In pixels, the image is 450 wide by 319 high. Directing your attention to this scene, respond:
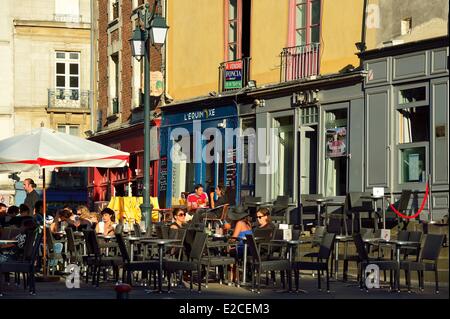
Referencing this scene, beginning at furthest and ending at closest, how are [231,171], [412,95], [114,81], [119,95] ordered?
[114,81]
[119,95]
[231,171]
[412,95]

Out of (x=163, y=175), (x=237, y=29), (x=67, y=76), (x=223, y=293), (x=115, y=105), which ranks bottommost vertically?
(x=223, y=293)

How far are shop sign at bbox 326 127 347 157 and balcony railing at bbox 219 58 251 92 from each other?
5.13 m

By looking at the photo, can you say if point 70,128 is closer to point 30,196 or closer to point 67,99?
point 67,99

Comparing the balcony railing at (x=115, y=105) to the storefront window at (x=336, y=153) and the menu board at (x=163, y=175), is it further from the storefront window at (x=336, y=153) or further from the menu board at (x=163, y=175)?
the storefront window at (x=336, y=153)

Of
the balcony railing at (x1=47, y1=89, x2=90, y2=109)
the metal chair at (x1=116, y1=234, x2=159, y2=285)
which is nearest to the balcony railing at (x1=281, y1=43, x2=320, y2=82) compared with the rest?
the metal chair at (x1=116, y1=234, x2=159, y2=285)

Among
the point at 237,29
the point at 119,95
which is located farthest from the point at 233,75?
the point at 119,95

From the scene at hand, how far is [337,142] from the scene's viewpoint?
97.2 feet

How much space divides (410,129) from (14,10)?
3342 cm

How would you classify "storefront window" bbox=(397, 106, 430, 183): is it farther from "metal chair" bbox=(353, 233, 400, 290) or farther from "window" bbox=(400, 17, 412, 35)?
"metal chair" bbox=(353, 233, 400, 290)


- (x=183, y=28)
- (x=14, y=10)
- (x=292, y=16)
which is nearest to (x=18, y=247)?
(x=292, y=16)

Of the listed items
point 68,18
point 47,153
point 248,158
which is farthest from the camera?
point 68,18

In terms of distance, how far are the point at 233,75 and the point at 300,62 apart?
12.5ft

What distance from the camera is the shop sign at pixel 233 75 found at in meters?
34.8
